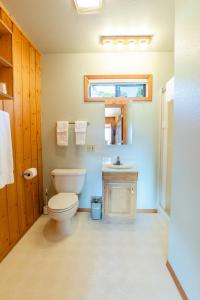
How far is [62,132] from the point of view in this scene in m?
2.68

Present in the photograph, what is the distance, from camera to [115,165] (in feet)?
8.56

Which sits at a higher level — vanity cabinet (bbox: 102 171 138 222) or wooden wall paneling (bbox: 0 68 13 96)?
wooden wall paneling (bbox: 0 68 13 96)

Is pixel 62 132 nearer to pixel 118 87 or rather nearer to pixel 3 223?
pixel 118 87

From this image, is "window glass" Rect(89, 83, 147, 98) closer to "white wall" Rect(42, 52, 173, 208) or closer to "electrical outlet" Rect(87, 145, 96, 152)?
"white wall" Rect(42, 52, 173, 208)

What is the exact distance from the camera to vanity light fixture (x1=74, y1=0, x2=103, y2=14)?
66.1 inches

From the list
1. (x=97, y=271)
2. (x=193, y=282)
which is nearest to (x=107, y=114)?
(x=97, y=271)

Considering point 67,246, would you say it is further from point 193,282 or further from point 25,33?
point 25,33

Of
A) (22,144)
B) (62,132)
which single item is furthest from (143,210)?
(22,144)

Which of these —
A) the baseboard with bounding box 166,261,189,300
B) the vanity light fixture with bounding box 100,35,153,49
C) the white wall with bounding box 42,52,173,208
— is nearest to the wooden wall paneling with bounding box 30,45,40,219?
the white wall with bounding box 42,52,173,208

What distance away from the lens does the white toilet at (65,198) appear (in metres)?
2.07

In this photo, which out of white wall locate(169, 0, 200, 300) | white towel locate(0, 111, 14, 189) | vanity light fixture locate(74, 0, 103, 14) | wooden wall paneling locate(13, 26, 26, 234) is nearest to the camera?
white wall locate(169, 0, 200, 300)

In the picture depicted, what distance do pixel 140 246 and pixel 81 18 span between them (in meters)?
2.53

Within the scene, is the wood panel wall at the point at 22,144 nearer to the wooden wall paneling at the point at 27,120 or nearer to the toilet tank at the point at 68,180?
the wooden wall paneling at the point at 27,120

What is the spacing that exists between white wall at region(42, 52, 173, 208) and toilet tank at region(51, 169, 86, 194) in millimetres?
264
